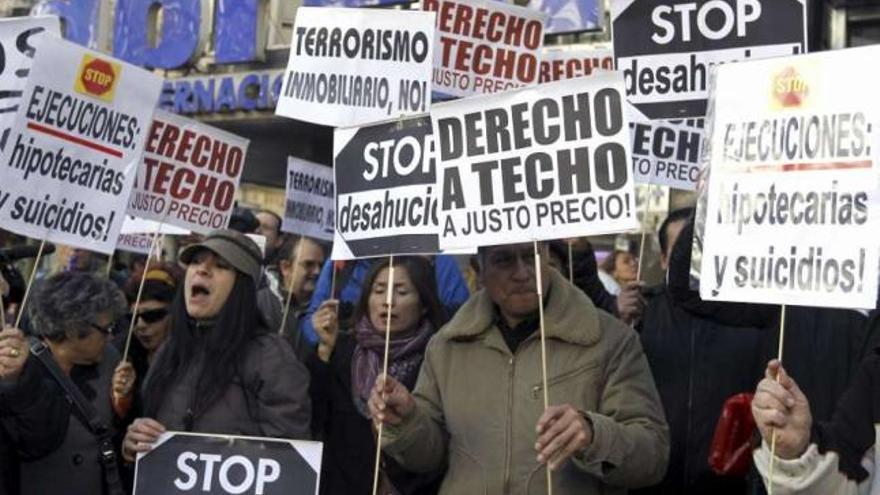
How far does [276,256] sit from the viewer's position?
933 cm

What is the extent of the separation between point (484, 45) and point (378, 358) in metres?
2.38

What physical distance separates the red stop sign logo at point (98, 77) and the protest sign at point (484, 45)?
1.91 metres

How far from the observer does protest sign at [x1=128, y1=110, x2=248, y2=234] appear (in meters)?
7.15

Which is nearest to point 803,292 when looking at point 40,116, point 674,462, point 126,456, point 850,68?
point 850,68

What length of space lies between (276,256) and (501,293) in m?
4.77

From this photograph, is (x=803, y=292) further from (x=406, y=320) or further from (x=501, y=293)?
(x=406, y=320)

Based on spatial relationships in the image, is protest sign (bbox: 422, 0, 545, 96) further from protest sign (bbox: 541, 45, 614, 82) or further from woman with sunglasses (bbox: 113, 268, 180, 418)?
woman with sunglasses (bbox: 113, 268, 180, 418)

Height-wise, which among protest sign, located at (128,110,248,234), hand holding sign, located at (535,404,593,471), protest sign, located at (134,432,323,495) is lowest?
protest sign, located at (134,432,323,495)

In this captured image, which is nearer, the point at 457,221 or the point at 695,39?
the point at 457,221

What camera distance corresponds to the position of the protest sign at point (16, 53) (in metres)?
5.91

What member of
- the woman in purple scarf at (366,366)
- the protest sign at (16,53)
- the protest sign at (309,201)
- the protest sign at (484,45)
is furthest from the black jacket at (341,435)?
the protest sign at (309,201)

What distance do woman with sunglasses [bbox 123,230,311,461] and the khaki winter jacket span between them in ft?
1.81

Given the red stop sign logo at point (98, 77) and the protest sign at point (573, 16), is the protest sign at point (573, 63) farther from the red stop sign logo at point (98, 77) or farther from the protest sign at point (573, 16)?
the protest sign at point (573, 16)

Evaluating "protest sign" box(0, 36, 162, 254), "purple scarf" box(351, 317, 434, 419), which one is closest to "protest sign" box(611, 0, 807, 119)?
"purple scarf" box(351, 317, 434, 419)
